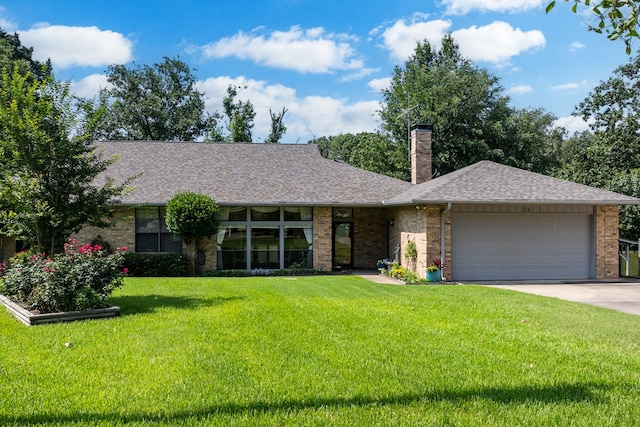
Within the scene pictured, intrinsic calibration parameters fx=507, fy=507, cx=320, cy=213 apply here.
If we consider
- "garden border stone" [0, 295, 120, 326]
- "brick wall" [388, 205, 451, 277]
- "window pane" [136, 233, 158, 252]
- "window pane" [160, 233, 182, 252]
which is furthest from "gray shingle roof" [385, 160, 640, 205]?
"garden border stone" [0, 295, 120, 326]

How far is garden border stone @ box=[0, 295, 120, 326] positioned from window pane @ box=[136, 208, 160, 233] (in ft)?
29.1

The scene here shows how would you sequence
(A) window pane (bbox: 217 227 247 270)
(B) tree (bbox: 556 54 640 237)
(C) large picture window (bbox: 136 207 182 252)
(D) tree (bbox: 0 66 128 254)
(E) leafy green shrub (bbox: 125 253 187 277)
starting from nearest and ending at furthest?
(D) tree (bbox: 0 66 128 254)
(E) leafy green shrub (bbox: 125 253 187 277)
(C) large picture window (bbox: 136 207 182 252)
(A) window pane (bbox: 217 227 247 270)
(B) tree (bbox: 556 54 640 237)

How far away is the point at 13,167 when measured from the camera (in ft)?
32.3

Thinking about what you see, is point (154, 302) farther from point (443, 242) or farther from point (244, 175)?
point (244, 175)

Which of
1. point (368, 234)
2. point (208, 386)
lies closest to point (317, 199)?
point (368, 234)

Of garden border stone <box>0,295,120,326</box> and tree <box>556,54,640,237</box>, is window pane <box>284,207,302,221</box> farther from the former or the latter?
tree <box>556,54,640,237</box>

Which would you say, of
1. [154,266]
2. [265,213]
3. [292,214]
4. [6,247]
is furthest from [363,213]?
[6,247]

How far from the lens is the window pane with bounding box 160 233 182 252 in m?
18.3

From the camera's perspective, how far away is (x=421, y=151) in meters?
20.3

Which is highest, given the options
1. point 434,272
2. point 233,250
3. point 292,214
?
point 292,214

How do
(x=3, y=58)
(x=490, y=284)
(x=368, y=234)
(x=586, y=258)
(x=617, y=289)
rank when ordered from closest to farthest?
1. (x=617, y=289)
2. (x=490, y=284)
3. (x=586, y=258)
4. (x=368, y=234)
5. (x=3, y=58)

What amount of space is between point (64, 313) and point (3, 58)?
966 inches

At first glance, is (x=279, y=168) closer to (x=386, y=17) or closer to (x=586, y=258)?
(x=386, y=17)

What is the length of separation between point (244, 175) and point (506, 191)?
9880mm
